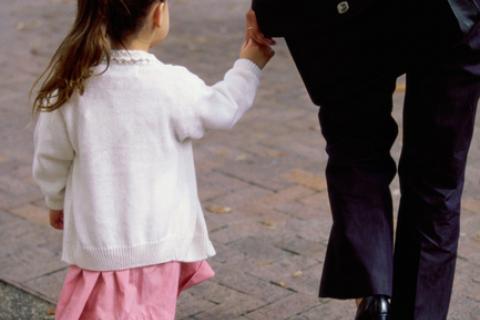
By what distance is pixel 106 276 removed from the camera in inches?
118

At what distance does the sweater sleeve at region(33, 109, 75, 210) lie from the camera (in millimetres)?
2982

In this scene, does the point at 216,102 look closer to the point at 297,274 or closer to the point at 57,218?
the point at 57,218

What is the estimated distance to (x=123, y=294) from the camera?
2.99m

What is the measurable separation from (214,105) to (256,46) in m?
0.24

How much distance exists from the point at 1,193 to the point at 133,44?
2298 millimetres

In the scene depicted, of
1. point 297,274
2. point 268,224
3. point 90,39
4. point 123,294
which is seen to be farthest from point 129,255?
point 268,224

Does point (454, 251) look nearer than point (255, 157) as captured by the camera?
Yes

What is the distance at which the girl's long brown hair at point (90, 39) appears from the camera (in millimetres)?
2859

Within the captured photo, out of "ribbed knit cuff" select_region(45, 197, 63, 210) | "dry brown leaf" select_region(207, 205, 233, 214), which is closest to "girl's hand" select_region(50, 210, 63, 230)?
"ribbed knit cuff" select_region(45, 197, 63, 210)

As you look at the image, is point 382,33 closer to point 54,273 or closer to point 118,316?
point 118,316

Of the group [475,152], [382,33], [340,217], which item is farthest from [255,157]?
[382,33]

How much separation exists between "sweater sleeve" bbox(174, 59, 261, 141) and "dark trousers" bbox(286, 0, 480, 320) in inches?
9.7

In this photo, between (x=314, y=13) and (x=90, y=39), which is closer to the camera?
(x=90, y=39)

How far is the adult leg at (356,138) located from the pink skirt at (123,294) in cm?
55
